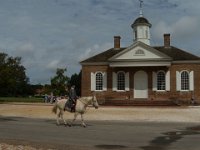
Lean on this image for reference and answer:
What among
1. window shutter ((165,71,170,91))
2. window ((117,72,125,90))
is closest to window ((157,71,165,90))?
window shutter ((165,71,170,91))

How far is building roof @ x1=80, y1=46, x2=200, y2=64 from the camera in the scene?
50.8m

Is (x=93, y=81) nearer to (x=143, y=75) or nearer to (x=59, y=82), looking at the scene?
(x=143, y=75)

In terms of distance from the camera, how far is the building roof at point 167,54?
167 ft

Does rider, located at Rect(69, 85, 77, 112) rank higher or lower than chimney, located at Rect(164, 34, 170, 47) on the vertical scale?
lower

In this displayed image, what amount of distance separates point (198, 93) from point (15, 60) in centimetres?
3238

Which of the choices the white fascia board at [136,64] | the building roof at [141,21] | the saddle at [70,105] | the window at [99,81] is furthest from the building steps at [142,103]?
the saddle at [70,105]

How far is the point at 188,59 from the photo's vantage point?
166 feet

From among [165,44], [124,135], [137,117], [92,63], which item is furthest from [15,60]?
[124,135]

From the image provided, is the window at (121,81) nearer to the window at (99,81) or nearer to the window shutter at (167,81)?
the window at (99,81)

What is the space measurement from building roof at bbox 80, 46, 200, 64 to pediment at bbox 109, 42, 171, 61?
6.67 ft

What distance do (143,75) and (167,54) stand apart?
3772mm

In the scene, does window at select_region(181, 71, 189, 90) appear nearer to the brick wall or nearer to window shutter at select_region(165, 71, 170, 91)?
the brick wall

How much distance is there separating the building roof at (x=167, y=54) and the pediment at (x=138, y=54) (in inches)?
80.1

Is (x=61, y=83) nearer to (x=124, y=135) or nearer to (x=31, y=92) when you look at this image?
(x=124, y=135)
